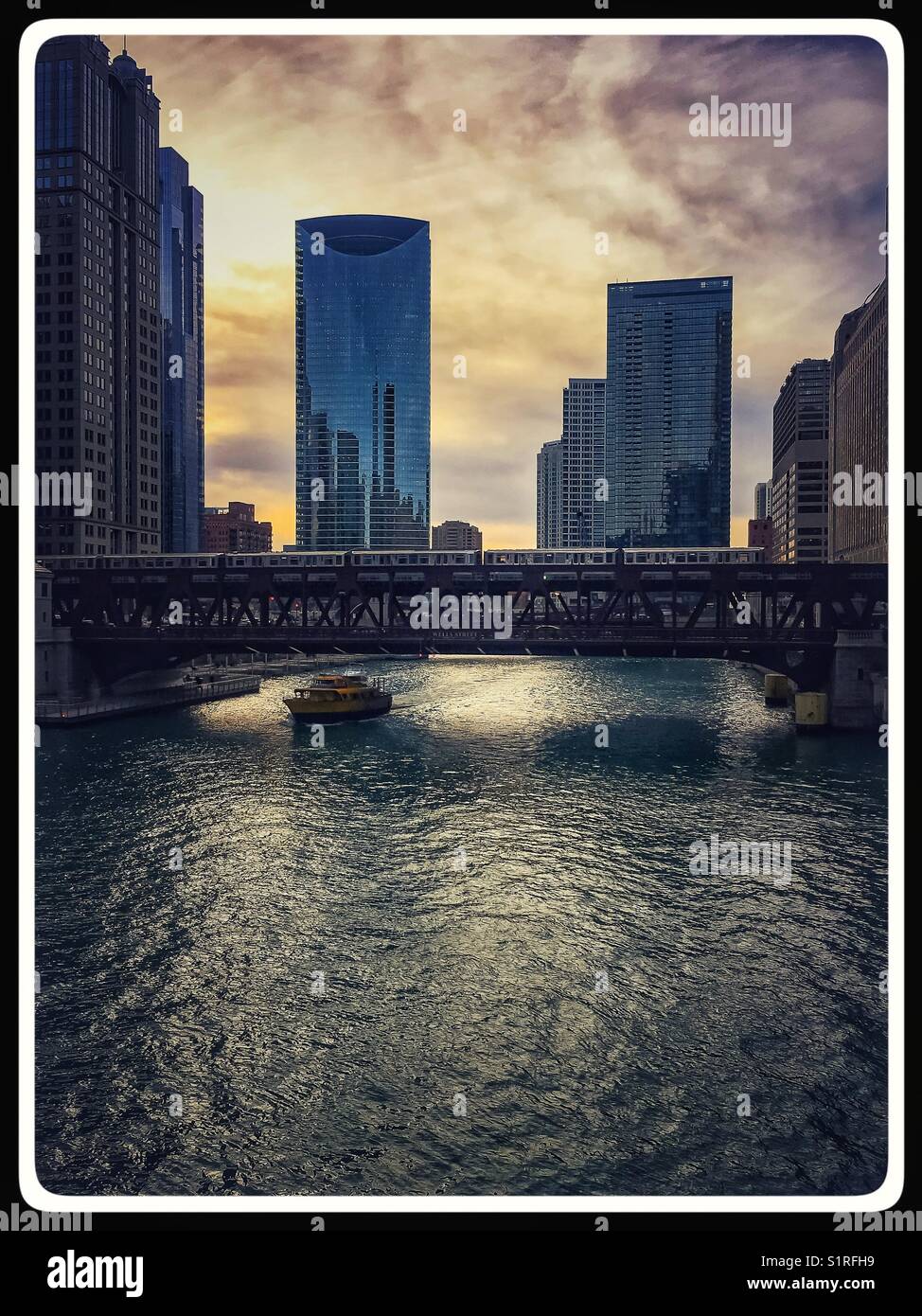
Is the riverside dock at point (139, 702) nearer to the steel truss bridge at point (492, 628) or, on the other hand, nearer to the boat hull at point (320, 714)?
the steel truss bridge at point (492, 628)

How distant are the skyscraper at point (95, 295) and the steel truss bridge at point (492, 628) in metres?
56.8

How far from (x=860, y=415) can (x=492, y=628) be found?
11916cm

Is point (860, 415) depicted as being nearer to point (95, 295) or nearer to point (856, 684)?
point (856, 684)

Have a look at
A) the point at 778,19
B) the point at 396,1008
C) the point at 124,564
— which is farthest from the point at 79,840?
the point at 124,564

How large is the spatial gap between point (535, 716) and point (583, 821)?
3210cm

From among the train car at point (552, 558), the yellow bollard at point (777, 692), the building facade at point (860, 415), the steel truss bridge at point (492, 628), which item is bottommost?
the yellow bollard at point (777, 692)

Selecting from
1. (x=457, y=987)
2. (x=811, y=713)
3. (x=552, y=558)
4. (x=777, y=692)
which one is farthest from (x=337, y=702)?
(x=457, y=987)

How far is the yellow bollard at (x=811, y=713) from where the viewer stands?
5675 cm

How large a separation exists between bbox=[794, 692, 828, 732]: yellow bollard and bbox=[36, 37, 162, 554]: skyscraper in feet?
340

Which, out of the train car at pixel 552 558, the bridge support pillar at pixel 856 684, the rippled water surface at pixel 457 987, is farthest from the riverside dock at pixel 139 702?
the bridge support pillar at pixel 856 684

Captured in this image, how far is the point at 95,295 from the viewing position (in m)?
125

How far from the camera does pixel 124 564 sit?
107438 millimetres

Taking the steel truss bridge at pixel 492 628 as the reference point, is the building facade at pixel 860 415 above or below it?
above
